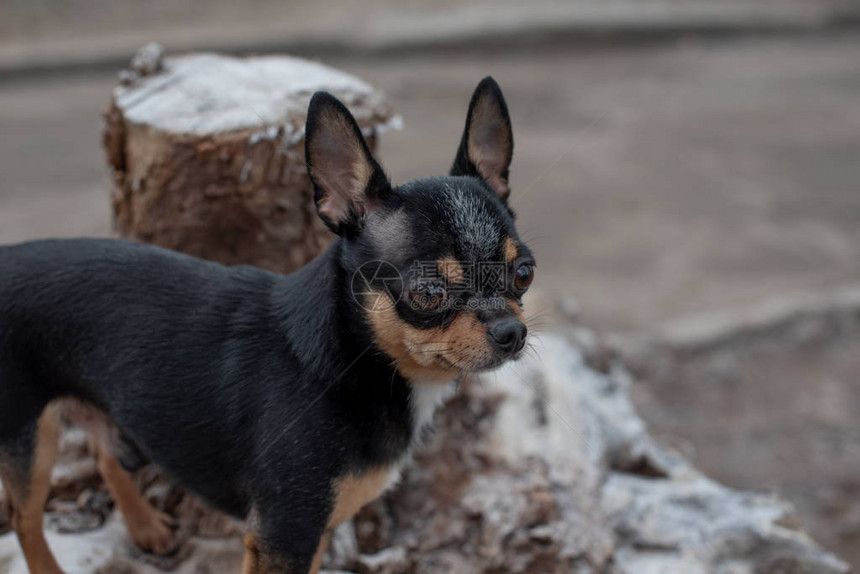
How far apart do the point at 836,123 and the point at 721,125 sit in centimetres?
175

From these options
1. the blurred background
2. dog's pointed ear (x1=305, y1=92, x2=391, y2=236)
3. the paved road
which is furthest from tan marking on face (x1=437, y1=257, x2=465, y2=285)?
the paved road

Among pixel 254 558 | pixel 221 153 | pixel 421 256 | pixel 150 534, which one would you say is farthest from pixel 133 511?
pixel 421 256

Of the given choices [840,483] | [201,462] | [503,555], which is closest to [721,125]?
[840,483]

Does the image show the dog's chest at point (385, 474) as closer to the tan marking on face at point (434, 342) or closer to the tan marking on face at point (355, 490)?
the tan marking on face at point (355, 490)

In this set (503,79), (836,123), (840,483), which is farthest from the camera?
(503,79)

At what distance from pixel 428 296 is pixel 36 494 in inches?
62.4

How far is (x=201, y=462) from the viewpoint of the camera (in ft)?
9.21

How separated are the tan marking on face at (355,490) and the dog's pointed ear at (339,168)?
779 mm

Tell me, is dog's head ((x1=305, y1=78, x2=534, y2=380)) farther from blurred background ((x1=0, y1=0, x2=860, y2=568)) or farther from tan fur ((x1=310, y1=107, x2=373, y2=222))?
blurred background ((x1=0, y1=0, x2=860, y2=568))

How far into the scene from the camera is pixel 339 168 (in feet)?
8.56

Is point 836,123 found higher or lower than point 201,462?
lower

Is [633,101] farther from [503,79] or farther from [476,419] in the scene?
[476,419]

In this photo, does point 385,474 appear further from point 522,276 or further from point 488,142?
point 488,142

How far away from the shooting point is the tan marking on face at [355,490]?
2.67 metres
